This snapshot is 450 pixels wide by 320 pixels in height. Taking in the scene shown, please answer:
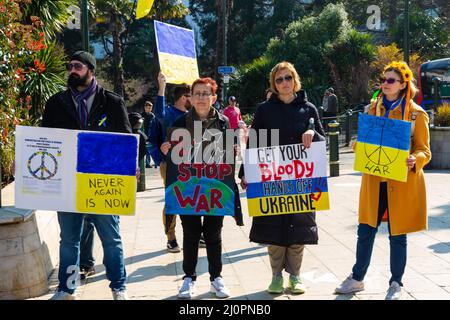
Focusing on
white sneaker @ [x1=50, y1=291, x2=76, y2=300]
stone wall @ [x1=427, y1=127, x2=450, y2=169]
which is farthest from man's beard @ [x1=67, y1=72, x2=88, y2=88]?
stone wall @ [x1=427, y1=127, x2=450, y2=169]

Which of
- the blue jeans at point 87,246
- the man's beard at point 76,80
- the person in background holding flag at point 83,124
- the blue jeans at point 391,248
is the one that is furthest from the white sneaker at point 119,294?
the blue jeans at point 391,248

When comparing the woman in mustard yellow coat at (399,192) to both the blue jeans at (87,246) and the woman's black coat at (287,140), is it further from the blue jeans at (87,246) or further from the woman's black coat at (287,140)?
the blue jeans at (87,246)

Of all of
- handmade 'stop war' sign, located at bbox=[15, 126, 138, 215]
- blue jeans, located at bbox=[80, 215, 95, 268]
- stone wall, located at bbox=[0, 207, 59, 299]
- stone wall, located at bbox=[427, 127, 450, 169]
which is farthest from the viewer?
stone wall, located at bbox=[427, 127, 450, 169]

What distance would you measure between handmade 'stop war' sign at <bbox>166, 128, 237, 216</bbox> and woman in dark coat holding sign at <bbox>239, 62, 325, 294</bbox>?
35 cm

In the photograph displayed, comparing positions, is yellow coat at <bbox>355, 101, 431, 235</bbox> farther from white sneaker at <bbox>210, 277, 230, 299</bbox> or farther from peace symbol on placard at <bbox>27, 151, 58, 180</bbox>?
peace symbol on placard at <bbox>27, 151, 58, 180</bbox>

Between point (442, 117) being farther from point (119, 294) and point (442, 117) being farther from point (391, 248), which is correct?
point (119, 294)

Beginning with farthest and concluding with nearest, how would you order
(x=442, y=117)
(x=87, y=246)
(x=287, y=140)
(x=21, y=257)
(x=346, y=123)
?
1. (x=346, y=123)
2. (x=442, y=117)
3. (x=87, y=246)
4. (x=287, y=140)
5. (x=21, y=257)

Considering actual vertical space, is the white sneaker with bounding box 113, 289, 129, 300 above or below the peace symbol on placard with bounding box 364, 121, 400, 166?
below

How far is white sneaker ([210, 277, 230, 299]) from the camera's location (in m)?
4.82

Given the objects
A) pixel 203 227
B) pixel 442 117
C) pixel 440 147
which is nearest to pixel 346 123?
pixel 442 117

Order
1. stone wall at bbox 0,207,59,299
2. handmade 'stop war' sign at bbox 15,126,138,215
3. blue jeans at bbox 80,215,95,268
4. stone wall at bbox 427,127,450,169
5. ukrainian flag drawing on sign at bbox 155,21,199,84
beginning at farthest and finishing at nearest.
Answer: stone wall at bbox 427,127,450,169 < ukrainian flag drawing on sign at bbox 155,21,199,84 < blue jeans at bbox 80,215,95,268 < stone wall at bbox 0,207,59,299 < handmade 'stop war' sign at bbox 15,126,138,215

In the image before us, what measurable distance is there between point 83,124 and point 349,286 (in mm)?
2484

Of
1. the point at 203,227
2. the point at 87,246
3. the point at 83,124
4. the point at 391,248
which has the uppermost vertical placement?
the point at 83,124

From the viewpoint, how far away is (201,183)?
192 inches
